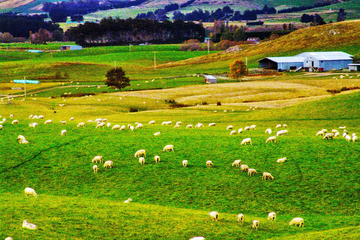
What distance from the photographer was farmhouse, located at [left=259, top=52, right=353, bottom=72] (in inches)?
5901

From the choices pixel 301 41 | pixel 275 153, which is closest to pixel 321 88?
pixel 275 153

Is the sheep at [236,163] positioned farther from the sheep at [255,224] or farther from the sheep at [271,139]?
the sheep at [255,224]

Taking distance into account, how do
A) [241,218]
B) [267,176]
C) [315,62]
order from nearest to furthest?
[241,218] < [267,176] < [315,62]

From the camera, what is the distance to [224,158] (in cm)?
3250

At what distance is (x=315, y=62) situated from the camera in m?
152

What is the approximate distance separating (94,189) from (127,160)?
15.5 feet

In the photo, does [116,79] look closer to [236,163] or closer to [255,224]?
[236,163]

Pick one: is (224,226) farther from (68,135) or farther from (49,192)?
(68,135)

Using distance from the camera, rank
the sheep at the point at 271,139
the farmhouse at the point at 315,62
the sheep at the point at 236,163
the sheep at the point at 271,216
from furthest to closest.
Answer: the farmhouse at the point at 315,62, the sheep at the point at 271,139, the sheep at the point at 236,163, the sheep at the point at 271,216

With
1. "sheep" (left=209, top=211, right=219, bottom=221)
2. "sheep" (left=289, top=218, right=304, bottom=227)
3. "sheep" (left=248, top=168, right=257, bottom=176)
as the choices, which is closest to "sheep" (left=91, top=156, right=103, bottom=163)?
"sheep" (left=248, top=168, right=257, bottom=176)

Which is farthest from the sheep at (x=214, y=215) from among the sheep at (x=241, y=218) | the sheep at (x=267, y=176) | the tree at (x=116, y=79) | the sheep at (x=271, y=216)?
the tree at (x=116, y=79)

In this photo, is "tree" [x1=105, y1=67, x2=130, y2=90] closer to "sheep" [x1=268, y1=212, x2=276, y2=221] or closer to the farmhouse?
the farmhouse

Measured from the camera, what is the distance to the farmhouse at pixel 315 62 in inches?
5901

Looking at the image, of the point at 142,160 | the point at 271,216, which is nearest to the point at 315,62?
the point at 142,160
